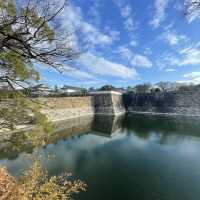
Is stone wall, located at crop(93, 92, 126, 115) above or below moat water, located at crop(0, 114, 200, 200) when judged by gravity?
above

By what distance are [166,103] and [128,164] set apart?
21707mm

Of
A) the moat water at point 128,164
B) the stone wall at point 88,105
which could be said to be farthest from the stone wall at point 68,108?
the moat water at point 128,164

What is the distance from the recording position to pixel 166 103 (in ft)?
90.2

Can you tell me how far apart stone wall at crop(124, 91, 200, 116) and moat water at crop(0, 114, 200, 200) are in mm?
12586

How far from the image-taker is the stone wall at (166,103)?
2456 centimetres

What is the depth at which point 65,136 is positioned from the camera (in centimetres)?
1416

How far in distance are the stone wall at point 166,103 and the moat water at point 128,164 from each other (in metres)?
12.6

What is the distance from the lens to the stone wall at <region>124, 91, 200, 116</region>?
2456 centimetres

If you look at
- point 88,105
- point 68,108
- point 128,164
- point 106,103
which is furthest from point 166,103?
point 128,164

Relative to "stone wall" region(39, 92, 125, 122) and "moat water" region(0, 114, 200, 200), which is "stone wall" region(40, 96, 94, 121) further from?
"moat water" region(0, 114, 200, 200)

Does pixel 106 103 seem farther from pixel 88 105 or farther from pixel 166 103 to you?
pixel 166 103

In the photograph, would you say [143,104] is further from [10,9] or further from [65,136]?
[10,9]

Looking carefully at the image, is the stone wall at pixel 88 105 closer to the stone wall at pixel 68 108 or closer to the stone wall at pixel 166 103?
the stone wall at pixel 68 108

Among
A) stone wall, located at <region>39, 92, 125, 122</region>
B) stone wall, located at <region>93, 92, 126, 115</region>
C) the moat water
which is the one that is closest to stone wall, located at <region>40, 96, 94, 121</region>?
stone wall, located at <region>39, 92, 125, 122</region>
